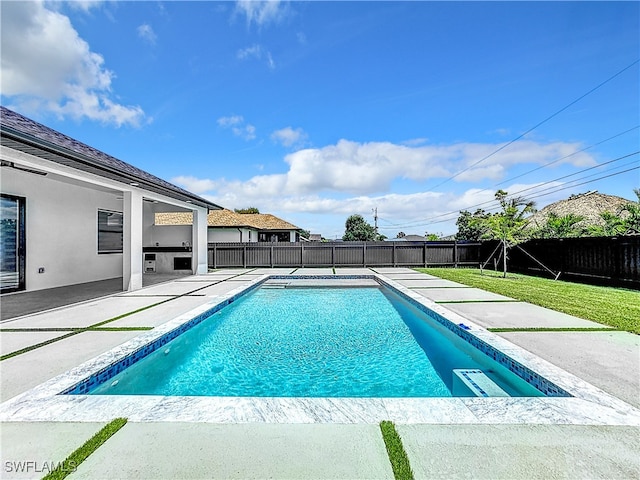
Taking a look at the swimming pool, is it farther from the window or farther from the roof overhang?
the window

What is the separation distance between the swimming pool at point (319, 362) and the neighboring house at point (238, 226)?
531 inches

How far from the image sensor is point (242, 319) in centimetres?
622

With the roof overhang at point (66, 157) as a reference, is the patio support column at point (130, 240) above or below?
below

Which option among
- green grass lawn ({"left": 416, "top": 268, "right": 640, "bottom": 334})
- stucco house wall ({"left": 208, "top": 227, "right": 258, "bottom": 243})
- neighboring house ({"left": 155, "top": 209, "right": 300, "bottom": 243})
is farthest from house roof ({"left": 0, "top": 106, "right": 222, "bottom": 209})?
stucco house wall ({"left": 208, "top": 227, "right": 258, "bottom": 243})

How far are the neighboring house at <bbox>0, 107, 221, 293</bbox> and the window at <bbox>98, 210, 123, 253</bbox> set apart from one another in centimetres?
3

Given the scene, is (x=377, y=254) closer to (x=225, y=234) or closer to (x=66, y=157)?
(x=225, y=234)

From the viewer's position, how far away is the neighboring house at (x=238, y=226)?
20344 mm

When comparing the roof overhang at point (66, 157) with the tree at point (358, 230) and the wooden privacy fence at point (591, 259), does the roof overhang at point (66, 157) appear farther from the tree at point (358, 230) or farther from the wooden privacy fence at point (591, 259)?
the tree at point (358, 230)

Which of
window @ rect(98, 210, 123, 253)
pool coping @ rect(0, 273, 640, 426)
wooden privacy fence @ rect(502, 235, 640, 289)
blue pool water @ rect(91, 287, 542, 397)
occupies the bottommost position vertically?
blue pool water @ rect(91, 287, 542, 397)

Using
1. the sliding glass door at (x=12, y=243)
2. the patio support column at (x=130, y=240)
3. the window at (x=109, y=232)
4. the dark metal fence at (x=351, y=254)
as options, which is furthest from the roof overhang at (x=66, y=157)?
the dark metal fence at (x=351, y=254)

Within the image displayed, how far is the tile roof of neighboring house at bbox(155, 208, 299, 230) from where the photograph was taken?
2023 cm

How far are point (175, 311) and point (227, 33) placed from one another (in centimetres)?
916

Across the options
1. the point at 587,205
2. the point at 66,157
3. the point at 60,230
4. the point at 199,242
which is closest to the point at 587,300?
the point at 66,157

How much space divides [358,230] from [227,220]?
84.3 feet
